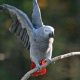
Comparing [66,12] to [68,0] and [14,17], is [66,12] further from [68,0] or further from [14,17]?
[14,17]

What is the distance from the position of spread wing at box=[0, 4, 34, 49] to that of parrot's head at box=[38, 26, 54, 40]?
70mm

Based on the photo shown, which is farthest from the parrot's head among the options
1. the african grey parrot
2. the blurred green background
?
the blurred green background

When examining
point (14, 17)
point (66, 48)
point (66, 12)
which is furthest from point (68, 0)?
point (14, 17)

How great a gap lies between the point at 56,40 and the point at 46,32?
5.95 feet

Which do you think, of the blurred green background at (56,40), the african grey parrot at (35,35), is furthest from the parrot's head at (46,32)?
the blurred green background at (56,40)

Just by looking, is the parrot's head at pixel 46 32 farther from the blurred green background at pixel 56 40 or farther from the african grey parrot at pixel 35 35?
the blurred green background at pixel 56 40

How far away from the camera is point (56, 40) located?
161 inches

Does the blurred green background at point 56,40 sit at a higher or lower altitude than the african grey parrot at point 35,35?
lower

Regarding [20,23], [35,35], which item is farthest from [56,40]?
[35,35]

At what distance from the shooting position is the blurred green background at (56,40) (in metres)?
4.21

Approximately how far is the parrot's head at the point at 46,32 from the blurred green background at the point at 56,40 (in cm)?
173

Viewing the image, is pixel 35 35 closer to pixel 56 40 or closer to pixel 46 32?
pixel 46 32

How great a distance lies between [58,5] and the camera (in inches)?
166

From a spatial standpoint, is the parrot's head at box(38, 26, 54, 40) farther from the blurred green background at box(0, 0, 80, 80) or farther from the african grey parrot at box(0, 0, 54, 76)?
the blurred green background at box(0, 0, 80, 80)
